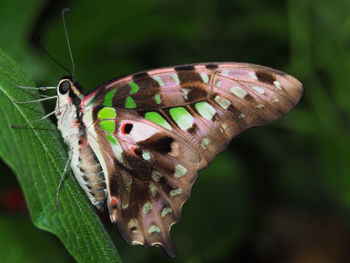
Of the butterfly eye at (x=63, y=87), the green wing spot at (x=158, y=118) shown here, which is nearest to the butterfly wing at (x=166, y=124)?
the green wing spot at (x=158, y=118)

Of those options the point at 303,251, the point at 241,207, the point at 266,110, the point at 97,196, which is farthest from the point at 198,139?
the point at 303,251

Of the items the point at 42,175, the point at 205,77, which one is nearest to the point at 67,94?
the point at 42,175

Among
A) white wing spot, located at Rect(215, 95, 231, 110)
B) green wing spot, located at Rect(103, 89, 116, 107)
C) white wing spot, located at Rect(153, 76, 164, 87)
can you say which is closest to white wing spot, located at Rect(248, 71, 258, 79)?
white wing spot, located at Rect(215, 95, 231, 110)

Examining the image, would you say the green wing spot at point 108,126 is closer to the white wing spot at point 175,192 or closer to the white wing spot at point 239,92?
the white wing spot at point 175,192

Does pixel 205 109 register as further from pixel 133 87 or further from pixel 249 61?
pixel 249 61

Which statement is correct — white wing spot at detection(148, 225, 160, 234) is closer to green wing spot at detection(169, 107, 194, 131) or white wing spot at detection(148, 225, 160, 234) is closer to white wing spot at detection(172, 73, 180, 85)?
green wing spot at detection(169, 107, 194, 131)
